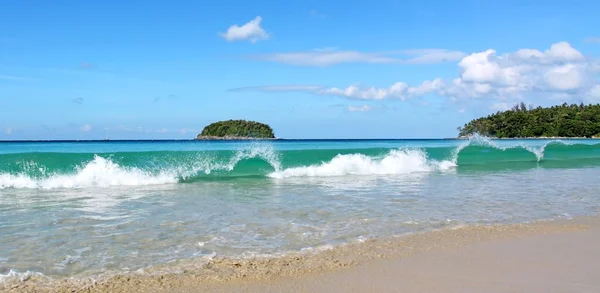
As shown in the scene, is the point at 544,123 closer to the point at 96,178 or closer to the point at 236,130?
the point at 236,130

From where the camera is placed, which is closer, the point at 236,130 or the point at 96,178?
the point at 96,178

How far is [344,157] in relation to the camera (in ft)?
73.5

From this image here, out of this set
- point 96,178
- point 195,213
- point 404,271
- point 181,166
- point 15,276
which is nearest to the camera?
point 15,276

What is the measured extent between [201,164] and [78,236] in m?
13.2

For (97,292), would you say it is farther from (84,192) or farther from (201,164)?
(201,164)

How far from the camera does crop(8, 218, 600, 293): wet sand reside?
456cm

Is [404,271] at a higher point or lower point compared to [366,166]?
lower

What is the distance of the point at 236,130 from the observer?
399ft

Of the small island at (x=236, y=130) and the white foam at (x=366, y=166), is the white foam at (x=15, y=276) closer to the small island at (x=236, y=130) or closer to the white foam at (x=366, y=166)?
the white foam at (x=366, y=166)

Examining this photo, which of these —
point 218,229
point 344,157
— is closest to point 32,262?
point 218,229

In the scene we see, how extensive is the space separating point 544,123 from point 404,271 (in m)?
131

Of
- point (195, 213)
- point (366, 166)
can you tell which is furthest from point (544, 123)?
point (195, 213)

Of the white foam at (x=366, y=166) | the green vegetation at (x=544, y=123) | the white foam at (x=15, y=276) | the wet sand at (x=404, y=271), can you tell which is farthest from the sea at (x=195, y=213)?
the green vegetation at (x=544, y=123)

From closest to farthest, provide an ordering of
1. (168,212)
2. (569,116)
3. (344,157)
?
1. (168,212)
2. (344,157)
3. (569,116)
